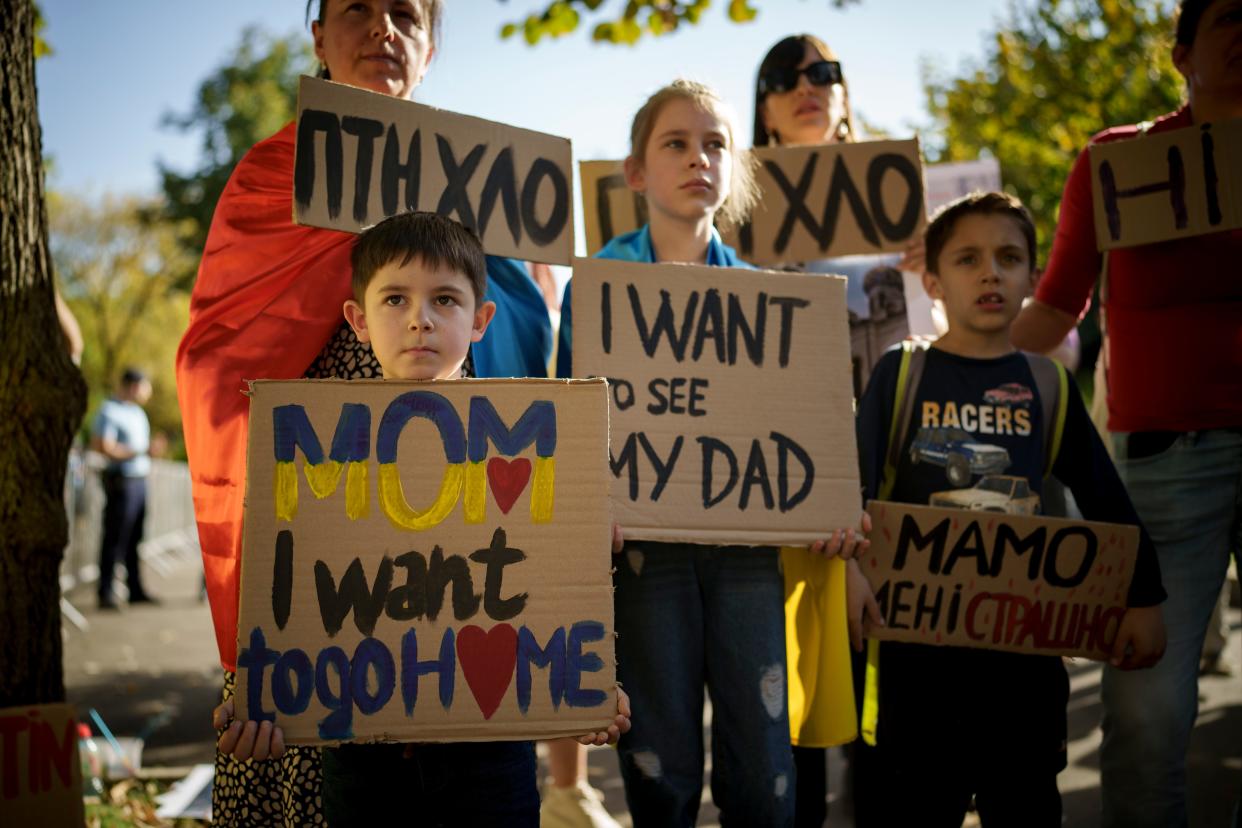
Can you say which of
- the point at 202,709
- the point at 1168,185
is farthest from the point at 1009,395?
the point at 202,709

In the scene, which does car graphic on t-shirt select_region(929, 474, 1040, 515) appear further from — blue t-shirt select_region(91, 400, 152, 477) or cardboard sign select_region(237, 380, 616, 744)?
blue t-shirt select_region(91, 400, 152, 477)

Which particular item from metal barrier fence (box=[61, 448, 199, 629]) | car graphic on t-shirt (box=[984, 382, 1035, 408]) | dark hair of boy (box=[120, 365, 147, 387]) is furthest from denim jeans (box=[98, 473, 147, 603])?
car graphic on t-shirt (box=[984, 382, 1035, 408])

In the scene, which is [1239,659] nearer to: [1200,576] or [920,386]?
[1200,576]

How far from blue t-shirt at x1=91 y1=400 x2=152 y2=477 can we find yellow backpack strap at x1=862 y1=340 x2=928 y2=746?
863 cm

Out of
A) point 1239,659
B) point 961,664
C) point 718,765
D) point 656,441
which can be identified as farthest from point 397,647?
point 1239,659

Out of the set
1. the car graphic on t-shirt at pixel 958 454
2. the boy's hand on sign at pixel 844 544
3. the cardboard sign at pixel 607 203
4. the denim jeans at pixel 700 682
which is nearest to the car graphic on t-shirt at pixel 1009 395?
the car graphic on t-shirt at pixel 958 454

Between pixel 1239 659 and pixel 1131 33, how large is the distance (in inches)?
365

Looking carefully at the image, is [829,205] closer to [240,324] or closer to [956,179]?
[956,179]

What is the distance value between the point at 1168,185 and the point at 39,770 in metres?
3.38

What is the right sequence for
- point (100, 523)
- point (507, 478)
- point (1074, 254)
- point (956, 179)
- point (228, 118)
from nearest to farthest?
point (507, 478) → point (1074, 254) → point (956, 179) → point (100, 523) → point (228, 118)

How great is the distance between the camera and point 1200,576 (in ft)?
8.18

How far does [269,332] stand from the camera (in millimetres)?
2311

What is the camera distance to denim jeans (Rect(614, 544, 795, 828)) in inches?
87.3

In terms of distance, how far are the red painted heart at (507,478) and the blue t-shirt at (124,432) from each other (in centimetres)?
875
